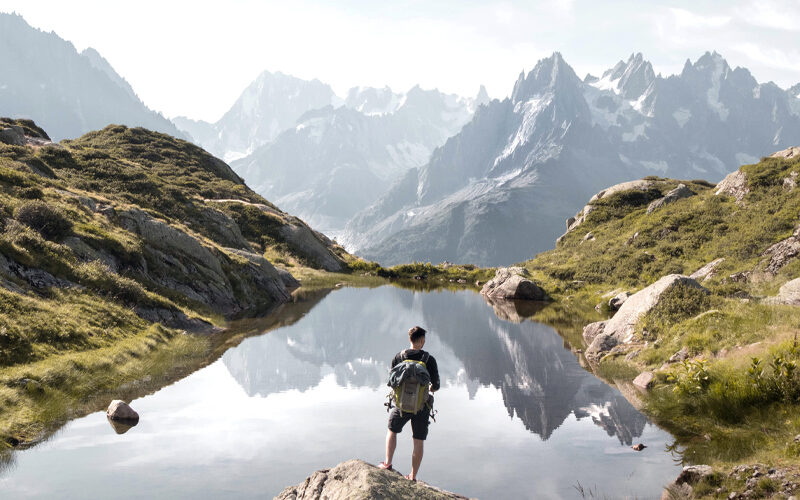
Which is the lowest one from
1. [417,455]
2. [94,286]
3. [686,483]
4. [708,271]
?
[686,483]

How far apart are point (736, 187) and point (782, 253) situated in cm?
2590

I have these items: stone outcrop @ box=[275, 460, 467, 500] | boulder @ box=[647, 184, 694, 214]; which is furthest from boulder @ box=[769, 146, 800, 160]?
stone outcrop @ box=[275, 460, 467, 500]

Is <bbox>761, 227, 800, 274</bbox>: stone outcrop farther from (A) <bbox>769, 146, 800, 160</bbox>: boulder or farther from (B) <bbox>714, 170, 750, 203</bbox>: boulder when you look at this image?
(A) <bbox>769, 146, 800, 160</bbox>: boulder

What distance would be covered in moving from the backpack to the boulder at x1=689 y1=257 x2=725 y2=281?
37022mm

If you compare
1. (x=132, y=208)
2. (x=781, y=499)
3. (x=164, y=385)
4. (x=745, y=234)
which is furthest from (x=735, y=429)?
(x=132, y=208)

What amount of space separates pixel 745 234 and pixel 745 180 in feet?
50.8

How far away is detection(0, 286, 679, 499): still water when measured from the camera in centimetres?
1202

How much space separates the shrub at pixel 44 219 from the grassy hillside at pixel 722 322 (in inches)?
1153

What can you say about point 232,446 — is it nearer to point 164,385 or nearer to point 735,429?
point 164,385

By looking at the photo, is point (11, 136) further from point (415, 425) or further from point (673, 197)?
point (673, 197)

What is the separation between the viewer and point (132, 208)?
4125 cm

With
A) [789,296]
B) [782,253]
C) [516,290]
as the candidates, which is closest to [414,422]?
[789,296]

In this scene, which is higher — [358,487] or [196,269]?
[196,269]

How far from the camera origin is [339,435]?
50.3 ft
